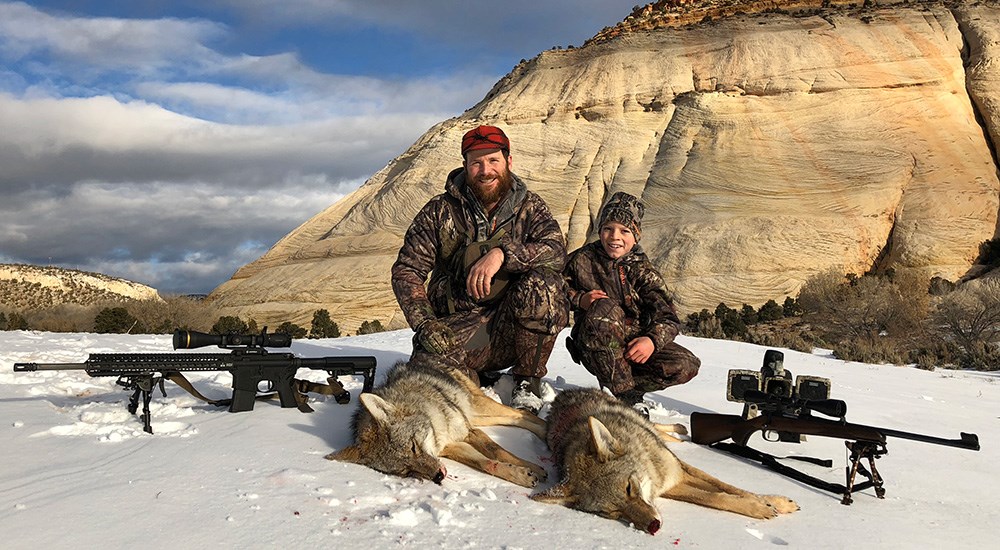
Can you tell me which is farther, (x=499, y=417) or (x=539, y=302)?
(x=539, y=302)

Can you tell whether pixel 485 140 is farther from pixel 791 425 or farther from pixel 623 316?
pixel 791 425

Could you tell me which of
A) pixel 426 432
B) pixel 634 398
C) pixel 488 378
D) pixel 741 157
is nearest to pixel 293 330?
pixel 488 378

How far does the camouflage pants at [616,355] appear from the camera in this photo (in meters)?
5.10

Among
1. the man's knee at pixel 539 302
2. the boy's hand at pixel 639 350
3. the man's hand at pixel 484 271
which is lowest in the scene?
the boy's hand at pixel 639 350

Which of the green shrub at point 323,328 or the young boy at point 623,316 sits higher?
the young boy at point 623,316

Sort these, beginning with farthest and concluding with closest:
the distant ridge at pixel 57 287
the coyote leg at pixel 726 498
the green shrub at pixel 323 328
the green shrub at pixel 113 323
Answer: the distant ridge at pixel 57 287
the green shrub at pixel 323 328
the green shrub at pixel 113 323
the coyote leg at pixel 726 498

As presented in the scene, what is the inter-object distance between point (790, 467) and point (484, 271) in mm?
2416

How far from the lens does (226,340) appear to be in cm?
464

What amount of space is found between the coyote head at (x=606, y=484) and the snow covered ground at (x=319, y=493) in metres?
0.07

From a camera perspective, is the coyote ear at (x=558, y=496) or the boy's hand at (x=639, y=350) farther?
the boy's hand at (x=639, y=350)

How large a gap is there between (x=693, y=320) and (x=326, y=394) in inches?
767

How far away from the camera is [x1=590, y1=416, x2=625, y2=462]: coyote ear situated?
3.41 metres

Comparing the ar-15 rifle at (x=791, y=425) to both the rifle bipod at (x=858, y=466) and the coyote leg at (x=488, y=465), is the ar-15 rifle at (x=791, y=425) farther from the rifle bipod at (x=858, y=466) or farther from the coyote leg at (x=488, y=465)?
the coyote leg at (x=488, y=465)

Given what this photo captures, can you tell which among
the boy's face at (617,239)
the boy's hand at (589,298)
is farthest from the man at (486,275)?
the boy's face at (617,239)
